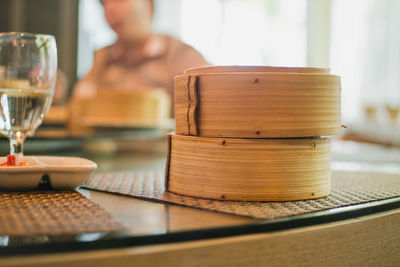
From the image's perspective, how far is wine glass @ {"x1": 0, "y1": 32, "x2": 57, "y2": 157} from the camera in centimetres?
69

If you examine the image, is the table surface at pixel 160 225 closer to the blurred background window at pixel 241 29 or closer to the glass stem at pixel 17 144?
the glass stem at pixel 17 144

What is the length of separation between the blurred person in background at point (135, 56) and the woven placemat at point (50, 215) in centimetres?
549

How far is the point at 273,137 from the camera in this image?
66cm

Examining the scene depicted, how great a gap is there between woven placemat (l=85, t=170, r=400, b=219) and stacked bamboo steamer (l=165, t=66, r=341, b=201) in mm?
29

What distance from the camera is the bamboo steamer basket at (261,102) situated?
66 centimetres

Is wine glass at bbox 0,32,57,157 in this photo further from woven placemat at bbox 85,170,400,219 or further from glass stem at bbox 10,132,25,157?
woven placemat at bbox 85,170,400,219

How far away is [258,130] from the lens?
2.15 feet

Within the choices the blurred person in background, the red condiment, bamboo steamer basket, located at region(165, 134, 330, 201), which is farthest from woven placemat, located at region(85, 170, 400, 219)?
the blurred person in background

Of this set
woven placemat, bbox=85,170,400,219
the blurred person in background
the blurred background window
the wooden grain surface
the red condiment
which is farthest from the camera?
the blurred background window

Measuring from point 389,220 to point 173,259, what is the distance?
37cm

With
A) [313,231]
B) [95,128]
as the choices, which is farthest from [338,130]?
[95,128]

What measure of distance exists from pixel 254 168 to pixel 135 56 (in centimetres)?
624

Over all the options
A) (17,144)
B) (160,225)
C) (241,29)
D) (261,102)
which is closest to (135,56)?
(241,29)

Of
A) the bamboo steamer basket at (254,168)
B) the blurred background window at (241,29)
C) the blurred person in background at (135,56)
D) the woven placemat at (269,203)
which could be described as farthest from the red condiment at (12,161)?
the blurred background window at (241,29)
